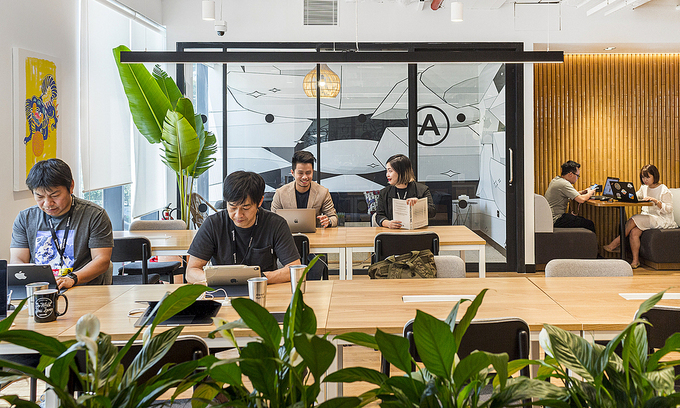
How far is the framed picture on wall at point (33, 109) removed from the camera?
158 inches

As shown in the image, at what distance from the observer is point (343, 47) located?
6535 millimetres

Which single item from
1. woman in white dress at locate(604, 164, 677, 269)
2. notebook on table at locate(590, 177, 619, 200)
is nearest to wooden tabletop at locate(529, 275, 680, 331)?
woman in white dress at locate(604, 164, 677, 269)

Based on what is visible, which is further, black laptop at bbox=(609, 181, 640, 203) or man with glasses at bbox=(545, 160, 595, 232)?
man with glasses at bbox=(545, 160, 595, 232)

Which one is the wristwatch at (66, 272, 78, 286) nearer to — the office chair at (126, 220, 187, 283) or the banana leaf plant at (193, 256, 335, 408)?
the office chair at (126, 220, 187, 283)

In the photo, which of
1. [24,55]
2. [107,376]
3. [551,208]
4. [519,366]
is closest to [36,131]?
[24,55]

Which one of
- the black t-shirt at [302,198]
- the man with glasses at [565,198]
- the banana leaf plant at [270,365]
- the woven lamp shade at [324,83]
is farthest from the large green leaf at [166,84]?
the banana leaf plant at [270,365]

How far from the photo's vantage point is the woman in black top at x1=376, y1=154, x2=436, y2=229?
204 inches

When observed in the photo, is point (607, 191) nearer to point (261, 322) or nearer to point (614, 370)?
point (614, 370)

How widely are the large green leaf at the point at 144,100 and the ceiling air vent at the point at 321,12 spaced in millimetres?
1969

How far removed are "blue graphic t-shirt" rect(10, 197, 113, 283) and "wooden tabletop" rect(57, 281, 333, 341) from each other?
1.59 feet

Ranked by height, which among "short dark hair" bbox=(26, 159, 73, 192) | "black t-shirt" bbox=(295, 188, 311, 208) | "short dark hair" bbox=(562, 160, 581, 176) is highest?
"short dark hair" bbox=(562, 160, 581, 176)

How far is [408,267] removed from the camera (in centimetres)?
328

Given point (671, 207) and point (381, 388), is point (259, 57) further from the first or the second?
point (671, 207)

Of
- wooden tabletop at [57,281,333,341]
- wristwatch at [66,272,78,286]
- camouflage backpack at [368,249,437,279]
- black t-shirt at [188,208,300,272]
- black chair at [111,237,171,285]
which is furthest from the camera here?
black chair at [111,237,171,285]
